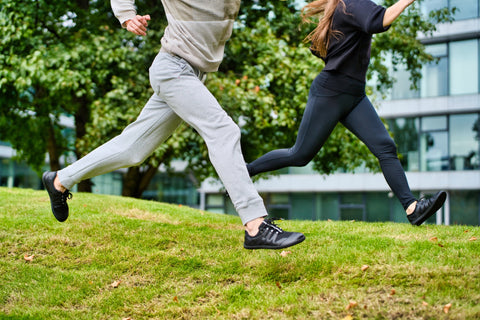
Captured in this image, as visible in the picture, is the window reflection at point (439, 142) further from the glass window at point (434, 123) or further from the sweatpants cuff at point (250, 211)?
the sweatpants cuff at point (250, 211)

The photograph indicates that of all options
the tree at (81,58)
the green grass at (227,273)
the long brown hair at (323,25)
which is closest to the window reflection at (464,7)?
the tree at (81,58)

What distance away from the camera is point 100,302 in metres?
3.48

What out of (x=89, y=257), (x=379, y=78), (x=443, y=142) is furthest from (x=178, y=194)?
(x=89, y=257)

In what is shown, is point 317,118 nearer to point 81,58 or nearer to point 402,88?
point 81,58

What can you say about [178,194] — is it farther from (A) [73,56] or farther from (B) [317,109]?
(B) [317,109]

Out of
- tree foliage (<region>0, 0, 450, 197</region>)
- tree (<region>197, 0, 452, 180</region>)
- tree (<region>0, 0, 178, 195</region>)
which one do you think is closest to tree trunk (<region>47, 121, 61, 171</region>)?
tree foliage (<region>0, 0, 450, 197</region>)

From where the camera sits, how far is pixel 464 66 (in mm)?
22734

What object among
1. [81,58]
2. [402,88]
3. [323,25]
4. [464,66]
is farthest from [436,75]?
[323,25]

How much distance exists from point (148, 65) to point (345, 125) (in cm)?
723

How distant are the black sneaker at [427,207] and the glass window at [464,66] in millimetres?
20889

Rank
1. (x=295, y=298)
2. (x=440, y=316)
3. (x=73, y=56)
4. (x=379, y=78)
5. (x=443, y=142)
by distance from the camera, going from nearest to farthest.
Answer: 1. (x=440, y=316)
2. (x=295, y=298)
3. (x=73, y=56)
4. (x=379, y=78)
5. (x=443, y=142)

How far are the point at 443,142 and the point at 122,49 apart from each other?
707 inches

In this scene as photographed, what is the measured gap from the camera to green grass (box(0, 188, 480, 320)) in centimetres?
302

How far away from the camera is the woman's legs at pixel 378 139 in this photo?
13.7 feet
